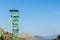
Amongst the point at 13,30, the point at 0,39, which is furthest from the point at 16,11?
the point at 0,39

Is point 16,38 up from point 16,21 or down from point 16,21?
down

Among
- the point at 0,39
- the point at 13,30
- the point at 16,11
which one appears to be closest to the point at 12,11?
the point at 16,11

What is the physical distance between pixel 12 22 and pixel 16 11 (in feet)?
16.4

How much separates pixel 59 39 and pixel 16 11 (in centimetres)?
2366

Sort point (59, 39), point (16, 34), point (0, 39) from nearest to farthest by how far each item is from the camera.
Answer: point (0, 39), point (16, 34), point (59, 39)

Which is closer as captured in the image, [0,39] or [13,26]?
[0,39]

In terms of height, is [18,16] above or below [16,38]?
above

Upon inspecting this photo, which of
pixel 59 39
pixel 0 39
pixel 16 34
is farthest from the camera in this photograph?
pixel 59 39

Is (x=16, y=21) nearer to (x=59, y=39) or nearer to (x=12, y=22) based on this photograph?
(x=12, y=22)

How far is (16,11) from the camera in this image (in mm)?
99500

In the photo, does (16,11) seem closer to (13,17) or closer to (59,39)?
(13,17)

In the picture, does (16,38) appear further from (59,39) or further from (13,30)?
(59,39)

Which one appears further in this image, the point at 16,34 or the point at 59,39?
the point at 59,39

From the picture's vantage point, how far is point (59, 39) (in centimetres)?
10900
